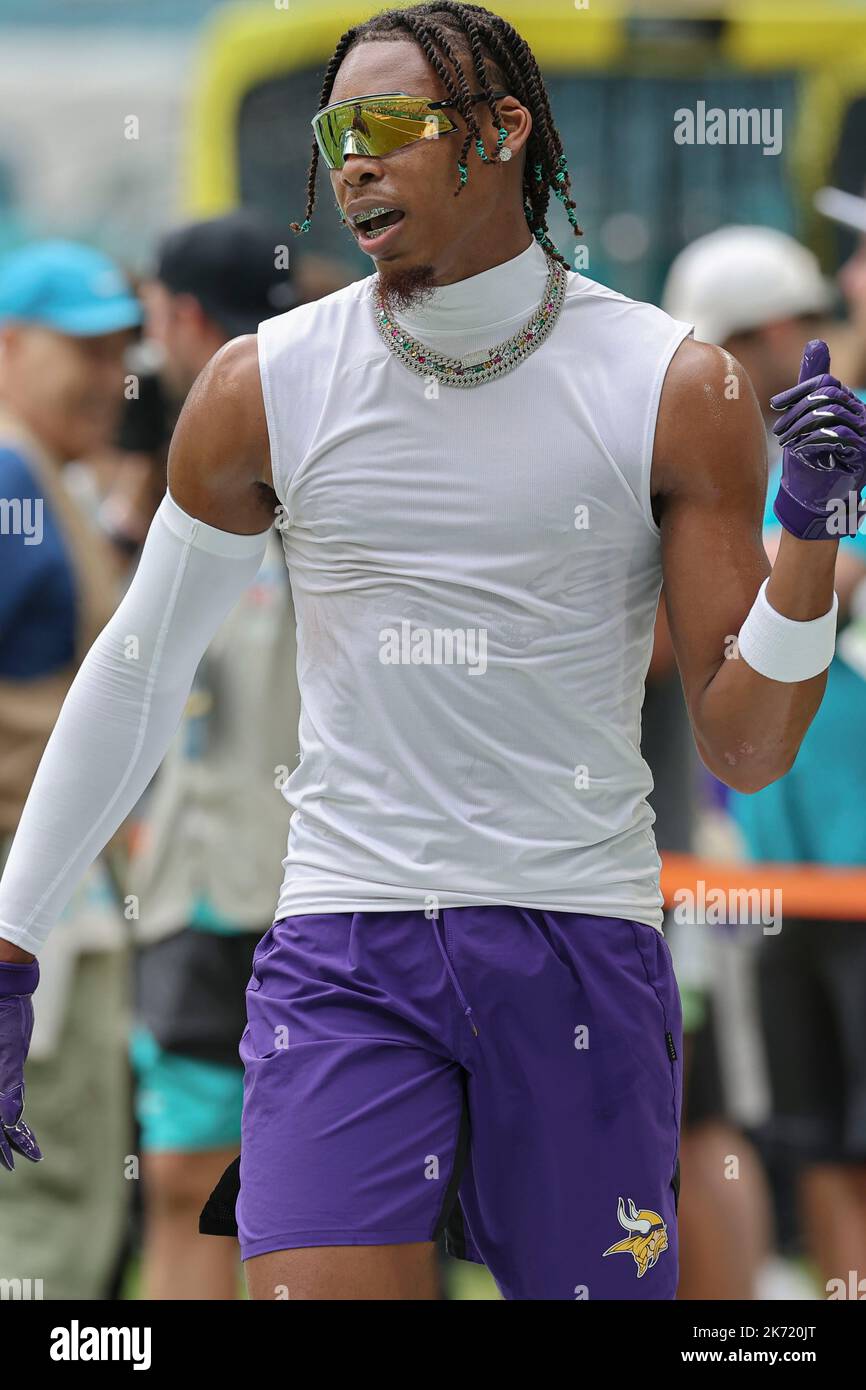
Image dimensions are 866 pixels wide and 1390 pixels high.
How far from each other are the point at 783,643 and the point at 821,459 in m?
0.21

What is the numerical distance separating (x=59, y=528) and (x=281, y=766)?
2.18ft

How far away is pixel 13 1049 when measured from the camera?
294cm

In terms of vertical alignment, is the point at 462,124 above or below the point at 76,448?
above

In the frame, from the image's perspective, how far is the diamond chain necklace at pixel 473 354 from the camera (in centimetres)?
277

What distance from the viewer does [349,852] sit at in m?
2.73

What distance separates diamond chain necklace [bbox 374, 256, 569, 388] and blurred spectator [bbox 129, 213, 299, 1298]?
5.76 ft

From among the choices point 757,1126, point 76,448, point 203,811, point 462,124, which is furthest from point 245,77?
point 462,124

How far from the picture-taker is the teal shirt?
15.0 feet

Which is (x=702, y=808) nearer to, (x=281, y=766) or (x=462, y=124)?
(x=281, y=766)

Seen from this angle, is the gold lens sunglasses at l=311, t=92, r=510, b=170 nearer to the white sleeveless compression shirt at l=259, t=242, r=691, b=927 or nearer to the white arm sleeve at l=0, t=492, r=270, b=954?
the white sleeveless compression shirt at l=259, t=242, r=691, b=927
